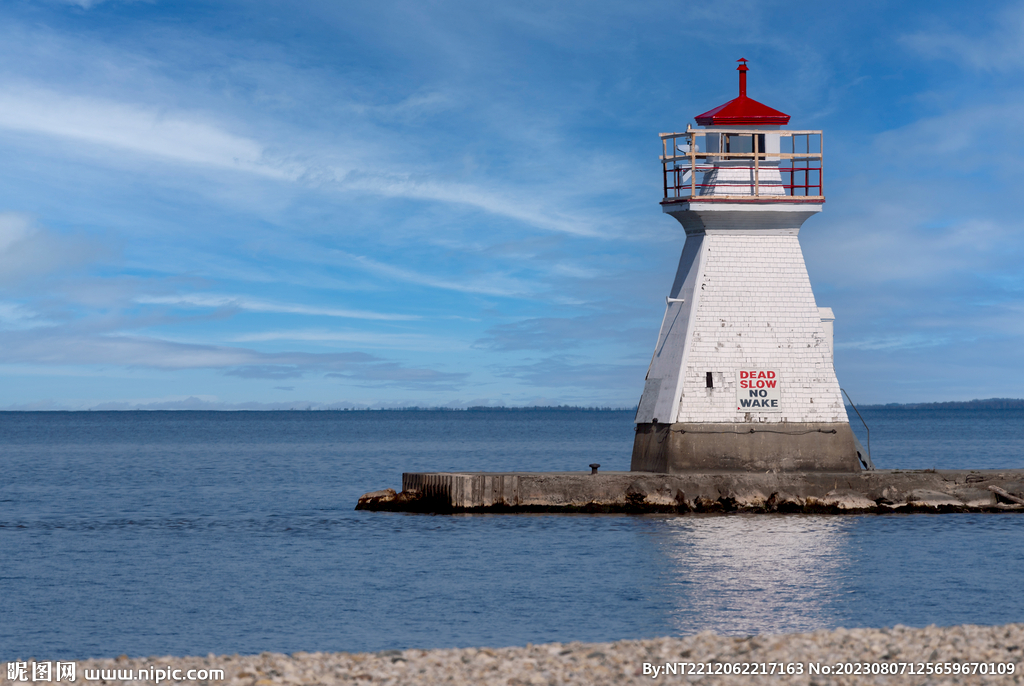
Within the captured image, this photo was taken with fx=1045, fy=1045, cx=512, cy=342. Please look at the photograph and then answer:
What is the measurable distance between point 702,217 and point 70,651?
15820 millimetres

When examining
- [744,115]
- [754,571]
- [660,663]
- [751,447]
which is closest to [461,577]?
[754,571]

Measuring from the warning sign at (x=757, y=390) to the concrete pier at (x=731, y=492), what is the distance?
5.13ft

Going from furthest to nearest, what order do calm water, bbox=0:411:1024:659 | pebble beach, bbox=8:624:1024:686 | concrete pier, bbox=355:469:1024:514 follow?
concrete pier, bbox=355:469:1024:514, calm water, bbox=0:411:1024:659, pebble beach, bbox=8:624:1024:686

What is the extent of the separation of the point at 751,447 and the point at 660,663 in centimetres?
1426

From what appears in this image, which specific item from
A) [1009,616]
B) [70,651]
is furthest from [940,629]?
[70,651]

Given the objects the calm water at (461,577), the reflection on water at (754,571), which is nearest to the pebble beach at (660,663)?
the calm water at (461,577)

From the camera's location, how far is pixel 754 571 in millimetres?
18422

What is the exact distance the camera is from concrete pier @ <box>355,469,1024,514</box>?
23.6 meters

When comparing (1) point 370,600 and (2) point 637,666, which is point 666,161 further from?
(2) point 637,666

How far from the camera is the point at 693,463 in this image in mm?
23766

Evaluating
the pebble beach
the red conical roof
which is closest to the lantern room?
the red conical roof

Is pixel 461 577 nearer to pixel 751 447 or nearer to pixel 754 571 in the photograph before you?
pixel 754 571

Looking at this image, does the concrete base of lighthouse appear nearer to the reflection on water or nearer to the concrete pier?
the concrete pier

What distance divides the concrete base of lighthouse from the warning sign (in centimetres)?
45
